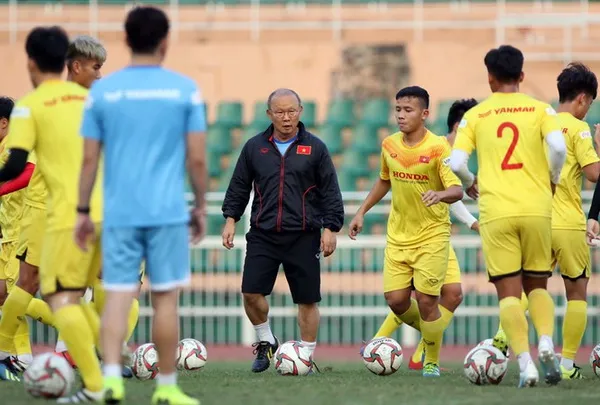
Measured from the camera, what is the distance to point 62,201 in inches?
306

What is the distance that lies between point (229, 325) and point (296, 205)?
653cm

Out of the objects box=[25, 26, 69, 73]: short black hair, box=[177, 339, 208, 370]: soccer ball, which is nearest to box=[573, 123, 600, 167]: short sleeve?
box=[177, 339, 208, 370]: soccer ball

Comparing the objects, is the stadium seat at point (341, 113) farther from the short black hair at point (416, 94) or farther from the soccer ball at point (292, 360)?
the soccer ball at point (292, 360)

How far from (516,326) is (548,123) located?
1359 millimetres

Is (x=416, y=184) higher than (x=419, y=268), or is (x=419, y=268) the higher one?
(x=416, y=184)

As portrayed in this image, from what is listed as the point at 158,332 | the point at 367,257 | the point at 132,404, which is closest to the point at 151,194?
the point at 158,332

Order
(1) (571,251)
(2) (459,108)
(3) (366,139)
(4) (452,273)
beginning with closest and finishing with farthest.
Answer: (1) (571,251) → (4) (452,273) → (2) (459,108) → (3) (366,139)

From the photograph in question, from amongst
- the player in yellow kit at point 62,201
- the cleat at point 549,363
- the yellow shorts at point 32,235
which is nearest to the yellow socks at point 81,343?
the player in yellow kit at point 62,201

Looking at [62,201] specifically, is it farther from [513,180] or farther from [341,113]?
[341,113]

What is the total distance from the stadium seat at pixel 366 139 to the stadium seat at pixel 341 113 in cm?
35

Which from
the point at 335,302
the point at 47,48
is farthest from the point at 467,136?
the point at 335,302

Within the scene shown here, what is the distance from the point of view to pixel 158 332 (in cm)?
739

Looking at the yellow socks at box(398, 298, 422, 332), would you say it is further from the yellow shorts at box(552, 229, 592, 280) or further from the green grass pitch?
the yellow shorts at box(552, 229, 592, 280)

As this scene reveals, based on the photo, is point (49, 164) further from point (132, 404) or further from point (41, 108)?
point (132, 404)
